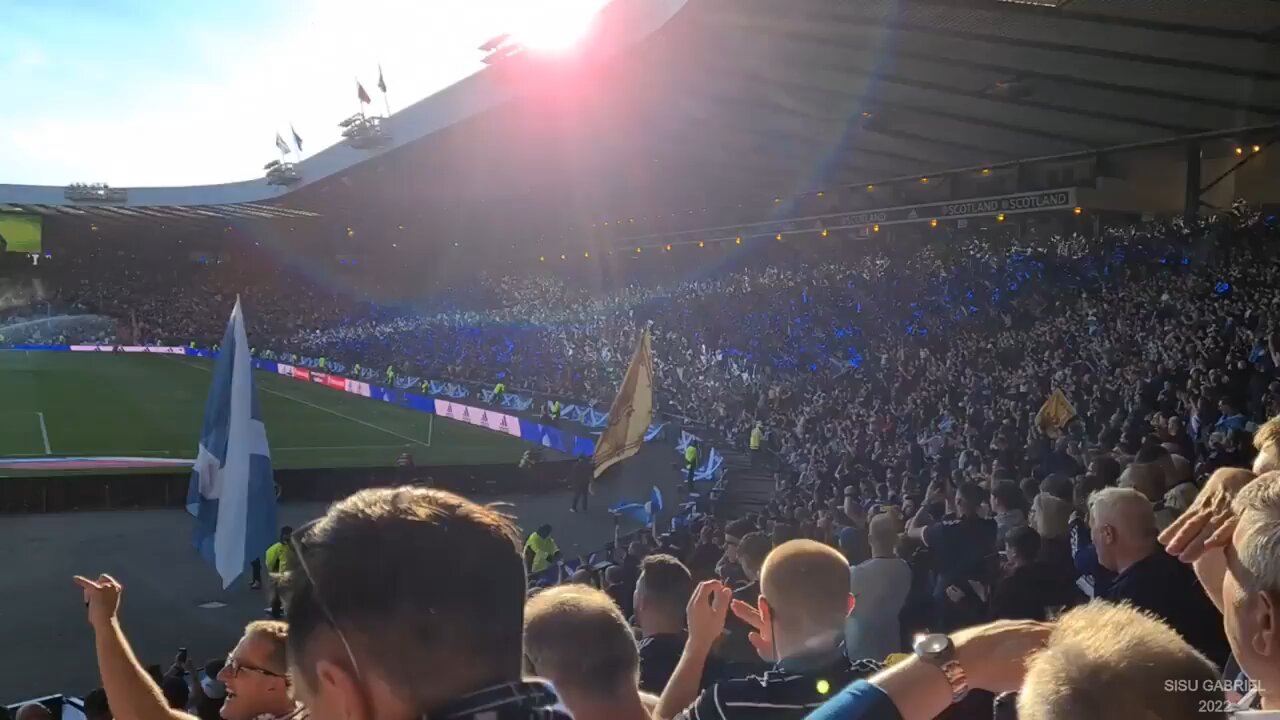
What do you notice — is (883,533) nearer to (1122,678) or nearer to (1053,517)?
→ (1053,517)

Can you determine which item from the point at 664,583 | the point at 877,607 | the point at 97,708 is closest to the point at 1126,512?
the point at 877,607

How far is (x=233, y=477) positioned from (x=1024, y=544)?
19.9ft

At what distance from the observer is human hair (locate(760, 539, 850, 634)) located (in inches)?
118

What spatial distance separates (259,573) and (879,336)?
66.9ft

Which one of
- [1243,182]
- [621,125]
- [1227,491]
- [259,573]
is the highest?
[621,125]

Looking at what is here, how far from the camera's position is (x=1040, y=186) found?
28.3 metres

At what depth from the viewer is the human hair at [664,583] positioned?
4012mm

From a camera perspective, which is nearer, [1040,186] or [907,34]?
[907,34]

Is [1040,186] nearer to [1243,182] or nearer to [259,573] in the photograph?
[1243,182]

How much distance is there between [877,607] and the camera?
515cm

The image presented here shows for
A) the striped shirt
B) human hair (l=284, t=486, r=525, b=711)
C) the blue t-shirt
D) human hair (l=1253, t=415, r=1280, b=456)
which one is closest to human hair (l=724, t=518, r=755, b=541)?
human hair (l=1253, t=415, r=1280, b=456)

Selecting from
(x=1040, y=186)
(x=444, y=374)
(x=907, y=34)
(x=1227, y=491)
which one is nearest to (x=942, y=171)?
(x=1040, y=186)

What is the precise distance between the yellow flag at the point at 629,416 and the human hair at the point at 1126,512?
25.4ft

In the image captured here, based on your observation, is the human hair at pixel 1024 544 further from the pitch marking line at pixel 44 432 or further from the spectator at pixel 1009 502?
the pitch marking line at pixel 44 432
